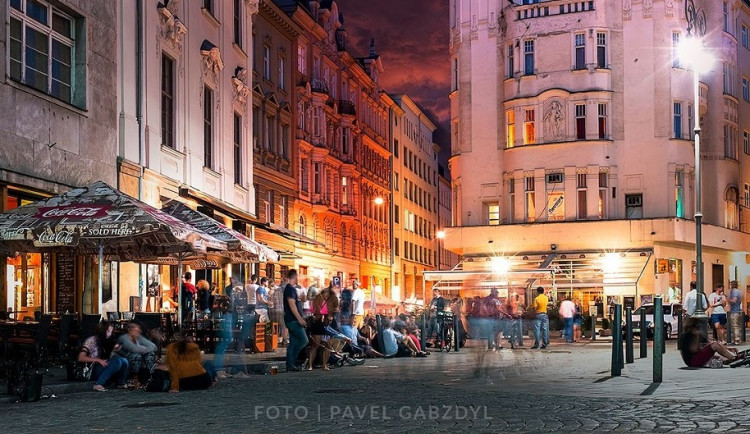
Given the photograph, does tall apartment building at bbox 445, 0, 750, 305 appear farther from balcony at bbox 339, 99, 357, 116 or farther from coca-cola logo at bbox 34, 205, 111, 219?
coca-cola logo at bbox 34, 205, 111, 219

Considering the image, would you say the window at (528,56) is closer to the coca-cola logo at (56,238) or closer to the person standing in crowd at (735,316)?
the person standing in crowd at (735,316)

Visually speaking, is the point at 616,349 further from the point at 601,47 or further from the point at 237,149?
the point at 601,47

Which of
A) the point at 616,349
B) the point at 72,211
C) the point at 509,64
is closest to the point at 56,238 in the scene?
the point at 72,211

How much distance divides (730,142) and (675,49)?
9204 millimetres

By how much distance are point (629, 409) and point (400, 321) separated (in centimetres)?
1630

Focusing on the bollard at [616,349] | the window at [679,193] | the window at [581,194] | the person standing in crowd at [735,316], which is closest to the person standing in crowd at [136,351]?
the bollard at [616,349]

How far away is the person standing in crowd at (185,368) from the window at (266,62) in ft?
114

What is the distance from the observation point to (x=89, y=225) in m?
17.6

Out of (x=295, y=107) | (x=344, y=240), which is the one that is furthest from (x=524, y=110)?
(x=344, y=240)

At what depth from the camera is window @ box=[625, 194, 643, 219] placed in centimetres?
5022

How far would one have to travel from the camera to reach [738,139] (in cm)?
5897

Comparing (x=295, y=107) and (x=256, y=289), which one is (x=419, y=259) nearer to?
(x=295, y=107)

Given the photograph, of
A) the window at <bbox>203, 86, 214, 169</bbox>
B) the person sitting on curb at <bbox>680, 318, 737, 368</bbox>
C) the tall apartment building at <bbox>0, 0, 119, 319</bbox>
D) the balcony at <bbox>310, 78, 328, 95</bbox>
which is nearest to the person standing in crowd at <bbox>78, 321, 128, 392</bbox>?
the tall apartment building at <bbox>0, 0, 119, 319</bbox>

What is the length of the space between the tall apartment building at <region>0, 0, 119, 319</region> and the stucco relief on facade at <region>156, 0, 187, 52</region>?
316 centimetres
